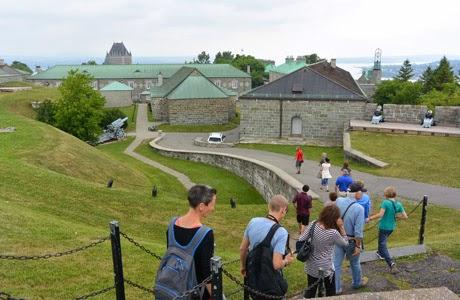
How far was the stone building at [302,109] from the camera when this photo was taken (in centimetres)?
3009

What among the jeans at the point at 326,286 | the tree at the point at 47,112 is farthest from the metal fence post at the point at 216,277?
the tree at the point at 47,112

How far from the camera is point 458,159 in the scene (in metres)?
20.4

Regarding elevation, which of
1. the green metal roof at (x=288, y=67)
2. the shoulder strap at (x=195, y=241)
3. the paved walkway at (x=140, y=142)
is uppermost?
the green metal roof at (x=288, y=67)

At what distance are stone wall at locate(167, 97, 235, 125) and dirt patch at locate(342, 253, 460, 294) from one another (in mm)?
39923

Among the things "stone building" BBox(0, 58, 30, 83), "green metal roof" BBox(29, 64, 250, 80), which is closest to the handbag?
"green metal roof" BBox(29, 64, 250, 80)

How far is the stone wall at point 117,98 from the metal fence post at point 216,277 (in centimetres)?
6205

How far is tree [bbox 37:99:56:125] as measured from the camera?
37678 mm

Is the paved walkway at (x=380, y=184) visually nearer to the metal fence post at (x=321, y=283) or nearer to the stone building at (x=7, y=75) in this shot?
the metal fence post at (x=321, y=283)

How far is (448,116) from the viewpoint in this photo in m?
26.8

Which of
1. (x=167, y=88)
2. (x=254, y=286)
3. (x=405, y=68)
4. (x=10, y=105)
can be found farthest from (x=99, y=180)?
A: (x=405, y=68)

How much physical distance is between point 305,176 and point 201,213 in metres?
15.8

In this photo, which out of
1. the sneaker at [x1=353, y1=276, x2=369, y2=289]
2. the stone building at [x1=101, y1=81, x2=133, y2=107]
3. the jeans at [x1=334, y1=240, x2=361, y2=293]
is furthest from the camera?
the stone building at [x1=101, y1=81, x2=133, y2=107]

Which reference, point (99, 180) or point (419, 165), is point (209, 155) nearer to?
point (99, 180)

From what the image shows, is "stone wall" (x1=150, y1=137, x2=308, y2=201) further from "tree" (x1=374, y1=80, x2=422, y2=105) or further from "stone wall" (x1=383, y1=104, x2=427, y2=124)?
"tree" (x1=374, y1=80, x2=422, y2=105)
